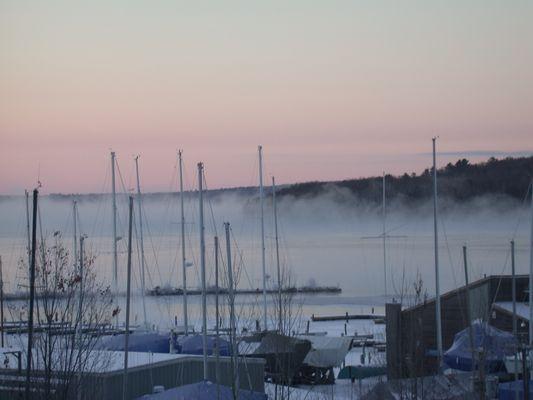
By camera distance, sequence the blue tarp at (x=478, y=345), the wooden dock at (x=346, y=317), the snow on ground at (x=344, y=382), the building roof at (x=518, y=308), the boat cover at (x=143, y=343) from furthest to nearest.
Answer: the wooden dock at (x=346, y=317) < the building roof at (x=518, y=308) < the boat cover at (x=143, y=343) < the blue tarp at (x=478, y=345) < the snow on ground at (x=344, y=382)

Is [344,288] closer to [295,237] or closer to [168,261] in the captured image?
[168,261]

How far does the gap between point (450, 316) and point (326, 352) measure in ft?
→ 13.9

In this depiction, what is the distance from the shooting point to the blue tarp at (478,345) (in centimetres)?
2759

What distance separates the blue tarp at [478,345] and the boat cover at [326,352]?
578cm

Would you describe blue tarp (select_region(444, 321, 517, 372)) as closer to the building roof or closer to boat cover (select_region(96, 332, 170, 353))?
the building roof

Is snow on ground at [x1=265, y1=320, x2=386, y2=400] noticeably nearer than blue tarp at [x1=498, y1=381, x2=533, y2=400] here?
No

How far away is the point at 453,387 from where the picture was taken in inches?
938

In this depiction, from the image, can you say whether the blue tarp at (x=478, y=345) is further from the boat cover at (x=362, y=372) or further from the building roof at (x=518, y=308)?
the boat cover at (x=362, y=372)

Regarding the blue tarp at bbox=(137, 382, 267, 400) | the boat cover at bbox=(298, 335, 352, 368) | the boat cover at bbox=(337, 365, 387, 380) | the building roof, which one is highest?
the building roof

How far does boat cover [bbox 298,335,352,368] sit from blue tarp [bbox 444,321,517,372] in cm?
578

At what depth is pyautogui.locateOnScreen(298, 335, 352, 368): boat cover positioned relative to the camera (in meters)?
32.9

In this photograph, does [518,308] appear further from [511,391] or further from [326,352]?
[511,391]

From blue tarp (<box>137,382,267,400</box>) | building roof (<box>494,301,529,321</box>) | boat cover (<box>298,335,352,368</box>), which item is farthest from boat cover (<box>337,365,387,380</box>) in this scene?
blue tarp (<box>137,382,267,400</box>)

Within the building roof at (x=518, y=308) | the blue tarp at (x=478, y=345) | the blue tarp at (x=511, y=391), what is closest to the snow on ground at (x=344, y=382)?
the blue tarp at (x=478, y=345)
